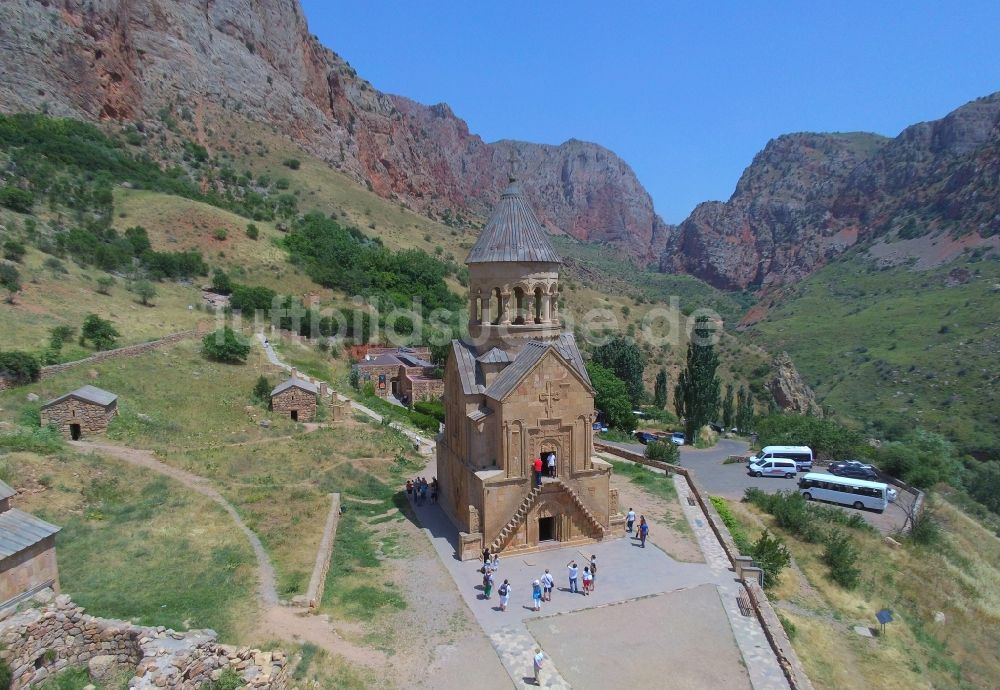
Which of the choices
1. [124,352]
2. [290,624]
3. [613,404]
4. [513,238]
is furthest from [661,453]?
[124,352]

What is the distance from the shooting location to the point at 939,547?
82.2 ft

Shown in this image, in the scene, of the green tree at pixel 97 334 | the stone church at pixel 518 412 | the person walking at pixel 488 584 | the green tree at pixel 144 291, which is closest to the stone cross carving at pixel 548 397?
the stone church at pixel 518 412

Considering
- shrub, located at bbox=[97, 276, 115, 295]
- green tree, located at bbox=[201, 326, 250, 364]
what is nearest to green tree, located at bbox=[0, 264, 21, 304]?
shrub, located at bbox=[97, 276, 115, 295]

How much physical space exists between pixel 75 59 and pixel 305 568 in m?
69.0

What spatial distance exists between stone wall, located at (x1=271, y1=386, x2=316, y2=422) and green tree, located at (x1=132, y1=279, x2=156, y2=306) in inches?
628

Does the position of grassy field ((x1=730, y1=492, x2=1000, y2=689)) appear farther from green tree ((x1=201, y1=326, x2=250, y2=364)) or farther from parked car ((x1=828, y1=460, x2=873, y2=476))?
green tree ((x1=201, y1=326, x2=250, y2=364))

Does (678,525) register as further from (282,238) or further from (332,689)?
(282,238)

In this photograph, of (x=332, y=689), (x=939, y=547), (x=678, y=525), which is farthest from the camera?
(x=939, y=547)

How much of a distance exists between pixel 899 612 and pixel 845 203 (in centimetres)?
13916

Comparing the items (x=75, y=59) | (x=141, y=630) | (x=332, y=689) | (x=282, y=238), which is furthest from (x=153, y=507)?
(x=75, y=59)

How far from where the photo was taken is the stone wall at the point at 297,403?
29.4 m

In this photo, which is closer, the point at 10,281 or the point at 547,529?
the point at 547,529

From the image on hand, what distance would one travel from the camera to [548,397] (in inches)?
720

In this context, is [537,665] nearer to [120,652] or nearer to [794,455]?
[120,652]
